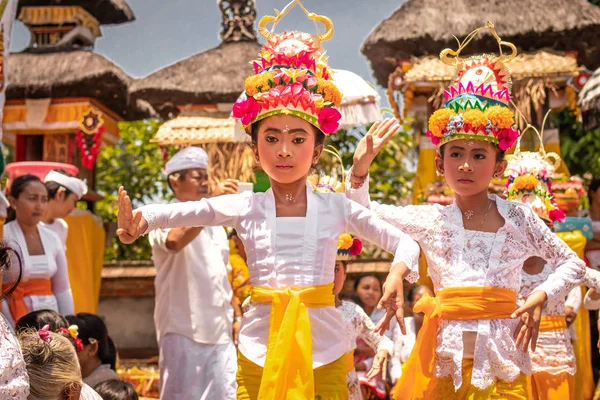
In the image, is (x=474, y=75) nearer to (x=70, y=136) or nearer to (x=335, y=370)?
(x=335, y=370)

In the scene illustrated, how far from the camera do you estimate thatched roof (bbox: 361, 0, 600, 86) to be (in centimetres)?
1052

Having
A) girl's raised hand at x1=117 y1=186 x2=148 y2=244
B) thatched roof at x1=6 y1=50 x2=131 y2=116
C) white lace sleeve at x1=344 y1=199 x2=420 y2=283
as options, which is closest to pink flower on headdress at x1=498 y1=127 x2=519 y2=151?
white lace sleeve at x1=344 y1=199 x2=420 y2=283

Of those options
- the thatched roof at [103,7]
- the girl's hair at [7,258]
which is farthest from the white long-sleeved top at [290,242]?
the thatched roof at [103,7]

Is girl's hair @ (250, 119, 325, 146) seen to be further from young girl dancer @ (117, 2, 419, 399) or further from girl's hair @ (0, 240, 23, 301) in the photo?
girl's hair @ (0, 240, 23, 301)

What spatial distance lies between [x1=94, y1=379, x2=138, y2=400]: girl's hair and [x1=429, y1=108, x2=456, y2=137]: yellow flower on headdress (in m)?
2.20

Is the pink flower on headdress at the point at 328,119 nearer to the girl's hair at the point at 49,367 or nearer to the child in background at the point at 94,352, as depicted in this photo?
the girl's hair at the point at 49,367

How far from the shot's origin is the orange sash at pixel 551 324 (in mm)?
5328

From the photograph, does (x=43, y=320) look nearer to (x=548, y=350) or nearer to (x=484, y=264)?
(x=484, y=264)

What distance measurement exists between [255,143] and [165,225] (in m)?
0.62

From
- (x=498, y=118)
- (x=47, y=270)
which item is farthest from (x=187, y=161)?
(x=498, y=118)

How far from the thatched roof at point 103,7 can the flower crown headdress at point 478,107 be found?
10279 mm

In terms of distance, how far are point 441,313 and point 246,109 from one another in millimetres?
1311

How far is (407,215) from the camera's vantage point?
4.27 meters

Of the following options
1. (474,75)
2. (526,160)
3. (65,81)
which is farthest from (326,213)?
(65,81)
